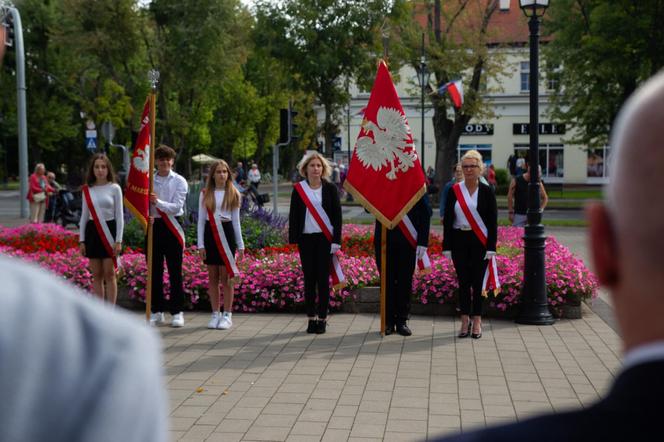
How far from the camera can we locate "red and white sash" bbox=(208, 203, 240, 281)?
9.72 m

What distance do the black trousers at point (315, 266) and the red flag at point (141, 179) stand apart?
1.84 meters

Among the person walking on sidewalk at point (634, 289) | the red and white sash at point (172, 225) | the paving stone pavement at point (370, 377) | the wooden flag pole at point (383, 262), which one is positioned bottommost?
the paving stone pavement at point (370, 377)

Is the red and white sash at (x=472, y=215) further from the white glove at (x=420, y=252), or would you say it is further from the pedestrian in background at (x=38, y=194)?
the pedestrian in background at (x=38, y=194)

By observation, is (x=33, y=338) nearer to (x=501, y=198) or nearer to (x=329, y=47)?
(x=329, y=47)

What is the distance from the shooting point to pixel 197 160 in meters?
63.6

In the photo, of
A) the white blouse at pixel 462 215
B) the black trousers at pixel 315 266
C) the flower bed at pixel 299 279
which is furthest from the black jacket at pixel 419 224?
the flower bed at pixel 299 279

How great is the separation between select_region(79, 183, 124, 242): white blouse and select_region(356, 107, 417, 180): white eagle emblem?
2.63 metres

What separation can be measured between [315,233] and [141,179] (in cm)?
220

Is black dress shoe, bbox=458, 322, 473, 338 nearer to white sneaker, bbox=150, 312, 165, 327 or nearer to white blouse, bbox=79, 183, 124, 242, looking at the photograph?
white sneaker, bbox=150, 312, 165, 327

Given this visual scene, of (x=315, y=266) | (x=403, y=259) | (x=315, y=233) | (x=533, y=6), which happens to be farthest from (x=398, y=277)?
(x=533, y=6)

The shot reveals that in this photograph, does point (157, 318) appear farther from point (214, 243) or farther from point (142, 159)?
point (142, 159)

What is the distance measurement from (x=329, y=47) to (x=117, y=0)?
8.76 m

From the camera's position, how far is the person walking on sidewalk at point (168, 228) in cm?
1001

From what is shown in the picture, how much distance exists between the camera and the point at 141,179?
10.3 metres
